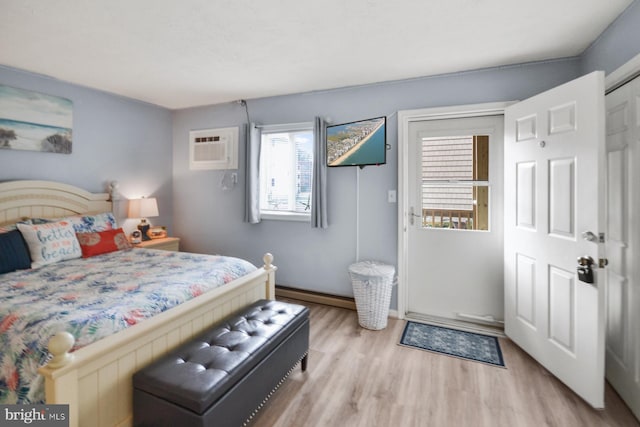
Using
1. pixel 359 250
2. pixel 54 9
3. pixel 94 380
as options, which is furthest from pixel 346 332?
pixel 54 9

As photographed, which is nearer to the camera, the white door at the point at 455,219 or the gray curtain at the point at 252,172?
the white door at the point at 455,219

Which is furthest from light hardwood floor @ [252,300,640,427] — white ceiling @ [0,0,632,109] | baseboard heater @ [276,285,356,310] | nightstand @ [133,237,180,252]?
white ceiling @ [0,0,632,109]

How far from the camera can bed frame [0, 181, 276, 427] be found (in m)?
1.21

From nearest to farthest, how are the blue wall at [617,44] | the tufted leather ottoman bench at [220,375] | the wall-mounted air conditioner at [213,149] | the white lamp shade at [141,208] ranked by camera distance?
1. the tufted leather ottoman bench at [220,375]
2. the blue wall at [617,44]
3. the white lamp shade at [141,208]
4. the wall-mounted air conditioner at [213,149]

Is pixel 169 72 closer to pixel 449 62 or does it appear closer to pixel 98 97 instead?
pixel 98 97

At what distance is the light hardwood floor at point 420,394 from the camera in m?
1.76

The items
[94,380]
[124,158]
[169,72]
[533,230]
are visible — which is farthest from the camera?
[124,158]

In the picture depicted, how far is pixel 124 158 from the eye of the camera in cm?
384

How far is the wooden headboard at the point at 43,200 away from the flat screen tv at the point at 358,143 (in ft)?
8.66

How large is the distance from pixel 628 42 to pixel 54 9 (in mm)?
3533

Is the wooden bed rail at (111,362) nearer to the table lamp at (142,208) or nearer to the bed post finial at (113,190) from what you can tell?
the table lamp at (142,208)

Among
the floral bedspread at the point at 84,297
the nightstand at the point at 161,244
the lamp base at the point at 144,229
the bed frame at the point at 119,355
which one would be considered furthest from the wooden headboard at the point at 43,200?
the bed frame at the point at 119,355

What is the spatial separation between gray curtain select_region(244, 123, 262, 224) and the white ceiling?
2.22 feet

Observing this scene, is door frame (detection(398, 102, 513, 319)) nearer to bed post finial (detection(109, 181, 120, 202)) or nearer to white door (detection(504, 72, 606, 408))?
white door (detection(504, 72, 606, 408))
